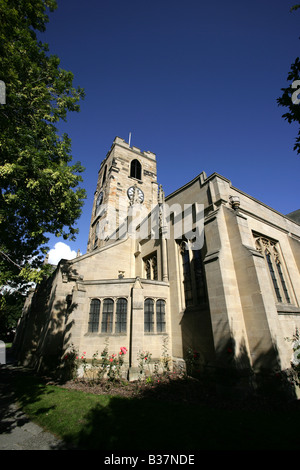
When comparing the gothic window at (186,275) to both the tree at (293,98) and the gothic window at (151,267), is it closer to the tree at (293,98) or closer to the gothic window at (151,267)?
the gothic window at (151,267)

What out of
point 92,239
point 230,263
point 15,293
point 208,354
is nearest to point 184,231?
point 230,263

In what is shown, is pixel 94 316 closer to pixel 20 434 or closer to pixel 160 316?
pixel 160 316

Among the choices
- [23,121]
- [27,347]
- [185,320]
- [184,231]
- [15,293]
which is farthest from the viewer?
[27,347]

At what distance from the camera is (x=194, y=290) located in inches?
447

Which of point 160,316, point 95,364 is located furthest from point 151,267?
point 95,364

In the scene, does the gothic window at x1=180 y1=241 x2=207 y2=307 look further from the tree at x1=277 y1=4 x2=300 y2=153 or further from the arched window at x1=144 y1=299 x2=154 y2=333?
the tree at x1=277 y1=4 x2=300 y2=153

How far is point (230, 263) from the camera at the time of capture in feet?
30.7

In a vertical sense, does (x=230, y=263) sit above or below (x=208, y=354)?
above

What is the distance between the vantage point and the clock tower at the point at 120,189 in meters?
25.8

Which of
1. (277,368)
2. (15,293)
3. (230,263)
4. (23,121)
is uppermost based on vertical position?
(23,121)

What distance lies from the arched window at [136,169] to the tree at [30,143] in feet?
69.6

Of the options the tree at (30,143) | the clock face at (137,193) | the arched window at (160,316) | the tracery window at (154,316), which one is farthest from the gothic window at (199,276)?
the clock face at (137,193)

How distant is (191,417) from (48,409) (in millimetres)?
4570
